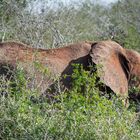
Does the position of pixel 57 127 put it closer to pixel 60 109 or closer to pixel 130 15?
pixel 60 109

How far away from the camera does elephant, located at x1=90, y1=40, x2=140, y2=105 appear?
23.5 ft

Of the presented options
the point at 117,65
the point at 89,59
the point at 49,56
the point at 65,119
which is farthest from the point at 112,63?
the point at 65,119

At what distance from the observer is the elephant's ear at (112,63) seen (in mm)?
7139

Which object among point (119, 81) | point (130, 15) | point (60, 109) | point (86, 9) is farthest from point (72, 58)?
point (130, 15)

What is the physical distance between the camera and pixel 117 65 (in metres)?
7.51

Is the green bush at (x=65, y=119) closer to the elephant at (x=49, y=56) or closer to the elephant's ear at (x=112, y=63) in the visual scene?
the elephant at (x=49, y=56)

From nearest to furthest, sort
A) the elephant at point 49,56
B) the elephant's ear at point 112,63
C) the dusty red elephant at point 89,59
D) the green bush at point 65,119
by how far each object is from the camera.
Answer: the green bush at point 65,119, the elephant at point 49,56, the dusty red elephant at point 89,59, the elephant's ear at point 112,63

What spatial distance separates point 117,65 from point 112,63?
0.12 m

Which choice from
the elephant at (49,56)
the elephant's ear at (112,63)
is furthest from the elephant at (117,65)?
the elephant at (49,56)

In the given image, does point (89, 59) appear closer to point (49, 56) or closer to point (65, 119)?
point (49, 56)

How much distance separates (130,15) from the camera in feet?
57.0

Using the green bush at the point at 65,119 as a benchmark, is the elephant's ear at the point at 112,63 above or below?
below

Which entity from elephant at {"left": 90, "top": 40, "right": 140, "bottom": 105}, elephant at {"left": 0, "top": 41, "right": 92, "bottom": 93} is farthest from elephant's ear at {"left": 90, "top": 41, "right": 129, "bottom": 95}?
elephant at {"left": 0, "top": 41, "right": 92, "bottom": 93}

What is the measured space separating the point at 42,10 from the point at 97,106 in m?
5.21
